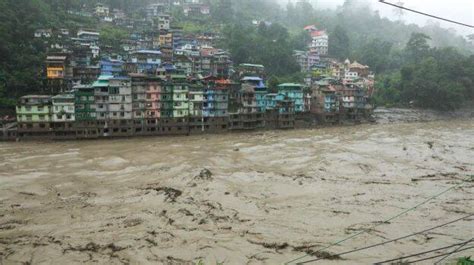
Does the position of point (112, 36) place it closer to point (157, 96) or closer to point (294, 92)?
point (157, 96)

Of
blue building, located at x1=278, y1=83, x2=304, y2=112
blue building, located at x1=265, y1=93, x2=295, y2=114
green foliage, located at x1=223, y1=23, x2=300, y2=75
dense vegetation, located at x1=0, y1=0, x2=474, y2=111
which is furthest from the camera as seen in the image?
green foliage, located at x1=223, y1=23, x2=300, y2=75

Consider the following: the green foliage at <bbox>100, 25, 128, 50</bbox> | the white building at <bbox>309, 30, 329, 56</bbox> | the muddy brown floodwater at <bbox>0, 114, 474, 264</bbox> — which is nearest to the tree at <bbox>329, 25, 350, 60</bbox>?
the white building at <bbox>309, 30, 329, 56</bbox>

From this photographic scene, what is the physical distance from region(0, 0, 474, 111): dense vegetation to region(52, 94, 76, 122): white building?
4.40 meters

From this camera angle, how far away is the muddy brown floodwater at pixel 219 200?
1070 cm

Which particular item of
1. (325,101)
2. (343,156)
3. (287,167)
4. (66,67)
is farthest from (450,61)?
(66,67)

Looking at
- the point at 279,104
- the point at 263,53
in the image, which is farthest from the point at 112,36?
the point at 279,104

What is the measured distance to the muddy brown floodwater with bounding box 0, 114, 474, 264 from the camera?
1070 centimetres

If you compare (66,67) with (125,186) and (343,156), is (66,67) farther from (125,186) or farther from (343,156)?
(343,156)

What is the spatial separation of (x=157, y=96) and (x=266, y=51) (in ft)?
74.7

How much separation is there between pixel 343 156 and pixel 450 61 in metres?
35.8

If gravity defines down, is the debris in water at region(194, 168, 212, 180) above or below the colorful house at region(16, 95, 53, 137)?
below

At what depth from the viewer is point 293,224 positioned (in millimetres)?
12422

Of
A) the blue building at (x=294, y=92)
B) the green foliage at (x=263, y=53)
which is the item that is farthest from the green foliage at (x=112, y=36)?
the blue building at (x=294, y=92)

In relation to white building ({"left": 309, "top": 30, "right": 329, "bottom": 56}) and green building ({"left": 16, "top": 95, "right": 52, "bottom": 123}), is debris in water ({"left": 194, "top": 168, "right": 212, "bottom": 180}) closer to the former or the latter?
green building ({"left": 16, "top": 95, "right": 52, "bottom": 123})
